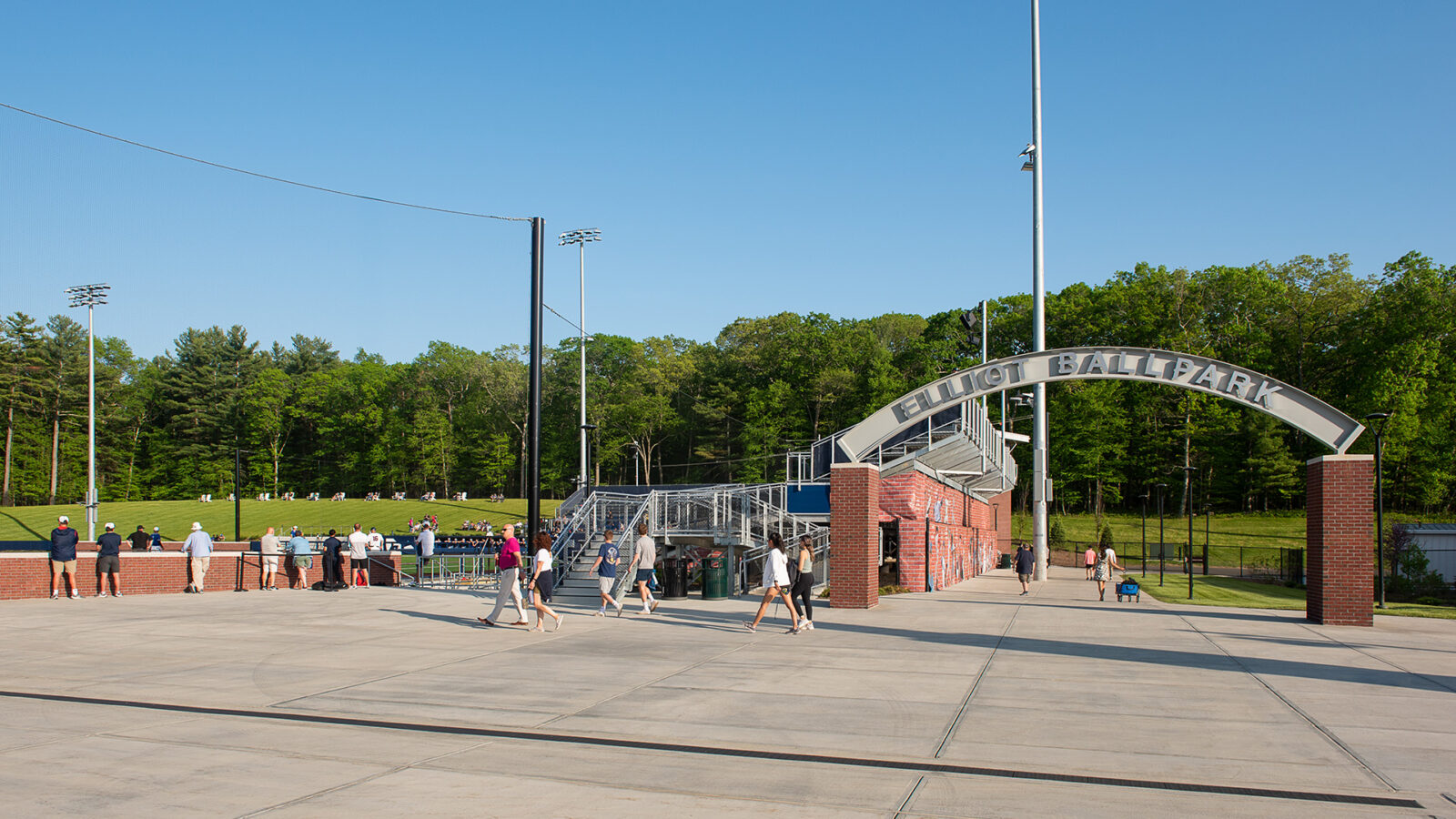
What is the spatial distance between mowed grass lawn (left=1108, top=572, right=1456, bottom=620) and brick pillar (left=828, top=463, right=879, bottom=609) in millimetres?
9826

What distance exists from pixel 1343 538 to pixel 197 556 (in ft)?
82.8

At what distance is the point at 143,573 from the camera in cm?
2350

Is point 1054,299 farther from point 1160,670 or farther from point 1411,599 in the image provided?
point 1160,670

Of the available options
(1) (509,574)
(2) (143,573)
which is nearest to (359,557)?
(2) (143,573)

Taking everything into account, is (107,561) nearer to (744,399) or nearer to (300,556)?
(300,556)

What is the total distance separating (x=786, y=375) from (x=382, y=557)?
5846cm

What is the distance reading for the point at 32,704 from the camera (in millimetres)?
9781

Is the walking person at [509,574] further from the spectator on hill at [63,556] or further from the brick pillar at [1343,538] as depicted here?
the brick pillar at [1343,538]

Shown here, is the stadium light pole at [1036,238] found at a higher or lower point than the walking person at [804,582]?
higher

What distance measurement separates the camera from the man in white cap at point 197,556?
2355 cm

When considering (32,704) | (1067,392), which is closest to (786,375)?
(1067,392)

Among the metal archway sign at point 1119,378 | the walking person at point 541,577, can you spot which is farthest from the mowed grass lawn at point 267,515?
the walking person at point 541,577

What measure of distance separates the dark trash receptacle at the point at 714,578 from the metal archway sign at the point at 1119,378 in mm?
5119

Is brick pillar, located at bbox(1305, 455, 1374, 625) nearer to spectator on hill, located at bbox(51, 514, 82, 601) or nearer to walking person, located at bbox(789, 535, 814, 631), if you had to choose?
walking person, located at bbox(789, 535, 814, 631)
